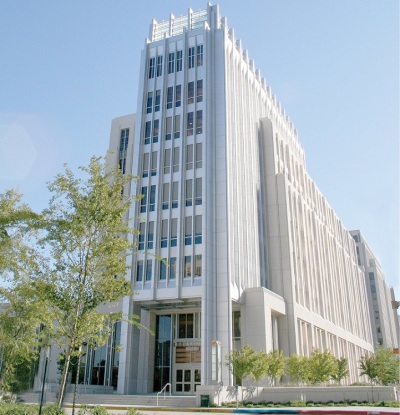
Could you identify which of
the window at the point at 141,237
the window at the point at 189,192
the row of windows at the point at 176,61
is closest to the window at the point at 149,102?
the row of windows at the point at 176,61

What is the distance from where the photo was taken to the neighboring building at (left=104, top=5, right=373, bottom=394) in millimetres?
40781

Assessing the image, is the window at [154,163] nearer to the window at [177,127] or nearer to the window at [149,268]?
the window at [177,127]

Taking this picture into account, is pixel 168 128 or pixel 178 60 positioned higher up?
pixel 178 60

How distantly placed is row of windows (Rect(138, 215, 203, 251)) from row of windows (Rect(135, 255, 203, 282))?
145cm

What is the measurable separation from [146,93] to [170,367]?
29093mm

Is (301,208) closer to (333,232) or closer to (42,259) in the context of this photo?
(333,232)

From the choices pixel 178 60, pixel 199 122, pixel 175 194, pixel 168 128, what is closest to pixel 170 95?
pixel 168 128

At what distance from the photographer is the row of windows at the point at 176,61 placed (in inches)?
1928

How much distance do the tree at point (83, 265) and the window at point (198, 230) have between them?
23.4 meters

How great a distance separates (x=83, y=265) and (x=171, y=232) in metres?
25.7

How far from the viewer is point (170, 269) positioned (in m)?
41.6

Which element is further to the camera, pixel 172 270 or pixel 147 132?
pixel 147 132

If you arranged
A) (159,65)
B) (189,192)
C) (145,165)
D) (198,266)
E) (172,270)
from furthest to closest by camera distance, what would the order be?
(159,65)
(145,165)
(189,192)
(172,270)
(198,266)

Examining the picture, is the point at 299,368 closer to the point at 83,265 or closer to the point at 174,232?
the point at 174,232
